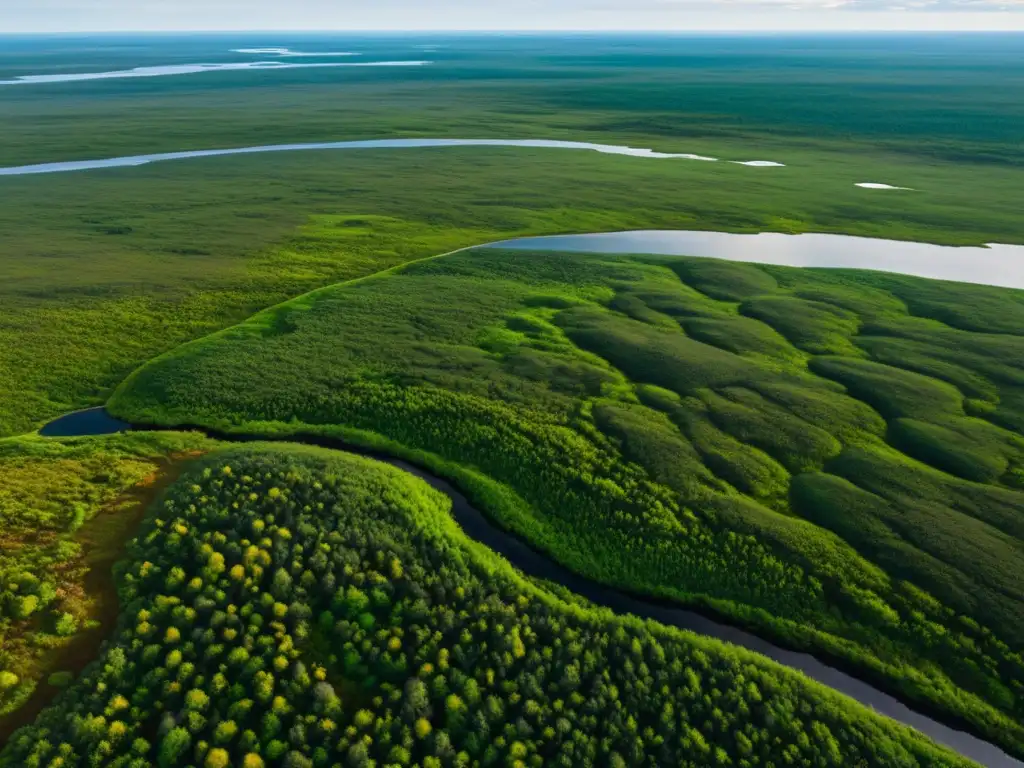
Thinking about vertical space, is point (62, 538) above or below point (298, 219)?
above

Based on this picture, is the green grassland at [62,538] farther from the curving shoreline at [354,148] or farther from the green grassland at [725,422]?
the curving shoreline at [354,148]

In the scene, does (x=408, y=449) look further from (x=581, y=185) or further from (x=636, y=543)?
(x=581, y=185)

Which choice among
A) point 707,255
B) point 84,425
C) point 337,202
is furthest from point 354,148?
point 84,425

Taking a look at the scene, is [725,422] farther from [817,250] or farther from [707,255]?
[817,250]

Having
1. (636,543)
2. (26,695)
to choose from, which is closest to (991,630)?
A: (636,543)

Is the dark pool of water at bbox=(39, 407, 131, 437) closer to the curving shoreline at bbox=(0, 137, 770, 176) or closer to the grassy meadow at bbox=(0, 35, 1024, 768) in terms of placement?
the grassy meadow at bbox=(0, 35, 1024, 768)
